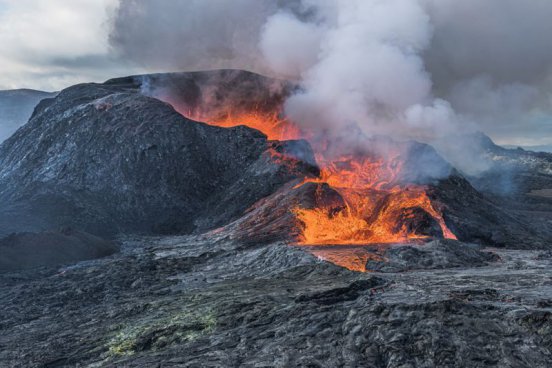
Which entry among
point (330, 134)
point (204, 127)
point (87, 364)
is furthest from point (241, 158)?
point (87, 364)

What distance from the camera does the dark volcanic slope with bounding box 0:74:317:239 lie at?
43.7 meters

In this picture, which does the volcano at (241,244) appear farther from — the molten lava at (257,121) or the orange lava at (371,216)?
the molten lava at (257,121)

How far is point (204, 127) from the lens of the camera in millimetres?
55250

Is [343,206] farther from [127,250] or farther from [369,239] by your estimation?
[127,250]

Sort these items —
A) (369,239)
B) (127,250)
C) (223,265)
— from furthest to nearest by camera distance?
(127,250) < (369,239) < (223,265)

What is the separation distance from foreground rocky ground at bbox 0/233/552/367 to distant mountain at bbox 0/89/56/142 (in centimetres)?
9804

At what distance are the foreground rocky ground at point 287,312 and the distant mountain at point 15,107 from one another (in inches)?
3860

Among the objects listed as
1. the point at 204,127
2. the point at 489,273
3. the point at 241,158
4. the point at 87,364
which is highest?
the point at 204,127

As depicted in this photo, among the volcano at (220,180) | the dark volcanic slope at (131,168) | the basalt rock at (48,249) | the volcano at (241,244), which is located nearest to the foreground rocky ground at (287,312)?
the volcano at (241,244)

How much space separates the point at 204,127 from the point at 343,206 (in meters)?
24.8

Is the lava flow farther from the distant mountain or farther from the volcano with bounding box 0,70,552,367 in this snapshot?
the distant mountain

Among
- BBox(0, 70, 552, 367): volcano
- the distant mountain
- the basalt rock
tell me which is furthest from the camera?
the distant mountain

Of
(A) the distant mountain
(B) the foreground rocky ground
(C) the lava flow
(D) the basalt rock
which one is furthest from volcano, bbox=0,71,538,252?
(A) the distant mountain

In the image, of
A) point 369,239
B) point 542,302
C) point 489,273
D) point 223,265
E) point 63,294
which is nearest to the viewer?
point 542,302
